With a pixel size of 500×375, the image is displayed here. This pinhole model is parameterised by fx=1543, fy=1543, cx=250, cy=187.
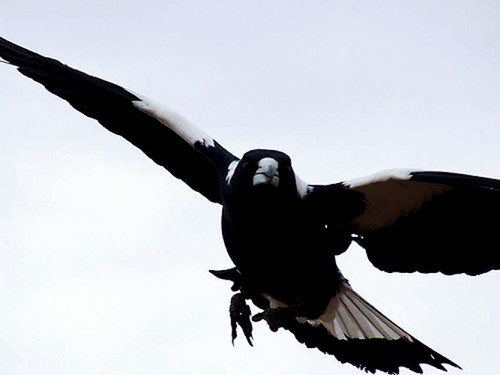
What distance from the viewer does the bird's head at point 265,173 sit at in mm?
9758

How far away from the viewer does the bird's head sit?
32.0 ft

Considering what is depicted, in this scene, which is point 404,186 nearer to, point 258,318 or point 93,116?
point 258,318

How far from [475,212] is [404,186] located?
1.67 feet

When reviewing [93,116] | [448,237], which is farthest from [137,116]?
[448,237]

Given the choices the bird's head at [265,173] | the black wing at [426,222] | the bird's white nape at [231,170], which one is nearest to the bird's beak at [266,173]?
the bird's head at [265,173]

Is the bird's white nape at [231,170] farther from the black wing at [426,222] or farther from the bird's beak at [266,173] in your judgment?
the black wing at [426,222]

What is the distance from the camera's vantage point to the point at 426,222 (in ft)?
34.4

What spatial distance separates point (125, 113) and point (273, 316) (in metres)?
2.17

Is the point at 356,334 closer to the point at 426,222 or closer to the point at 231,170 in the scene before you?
the point at 426,222

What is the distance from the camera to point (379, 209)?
34.3ft

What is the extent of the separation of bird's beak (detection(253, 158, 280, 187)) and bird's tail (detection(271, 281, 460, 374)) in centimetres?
148

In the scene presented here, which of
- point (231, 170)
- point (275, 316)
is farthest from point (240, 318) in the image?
point (231, 170)

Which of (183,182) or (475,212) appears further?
(183,182)

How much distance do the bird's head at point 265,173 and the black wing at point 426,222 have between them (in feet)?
1.71
